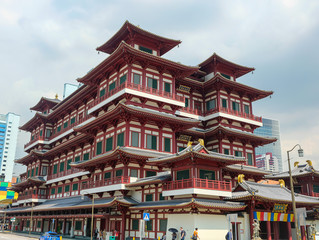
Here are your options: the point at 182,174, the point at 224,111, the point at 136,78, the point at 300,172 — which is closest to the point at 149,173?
the point at 182,174

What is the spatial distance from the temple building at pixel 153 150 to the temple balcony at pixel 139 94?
145 millimetres

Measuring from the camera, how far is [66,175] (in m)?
57.0

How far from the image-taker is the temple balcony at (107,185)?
38344 millimetres

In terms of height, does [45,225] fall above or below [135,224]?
below

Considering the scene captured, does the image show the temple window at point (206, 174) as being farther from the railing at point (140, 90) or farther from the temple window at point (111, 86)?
the temple window at point (111, 86)

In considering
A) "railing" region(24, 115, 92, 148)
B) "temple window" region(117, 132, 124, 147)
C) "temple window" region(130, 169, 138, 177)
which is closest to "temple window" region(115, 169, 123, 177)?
"temple window" region(130, 169, 138, 177)

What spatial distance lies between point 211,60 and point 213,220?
30.0 m

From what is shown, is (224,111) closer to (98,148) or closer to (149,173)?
(149,173)

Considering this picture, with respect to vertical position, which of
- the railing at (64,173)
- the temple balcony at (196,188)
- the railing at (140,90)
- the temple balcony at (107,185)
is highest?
the railing at (140,90)

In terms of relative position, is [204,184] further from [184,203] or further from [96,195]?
[96,195]

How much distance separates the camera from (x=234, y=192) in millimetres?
→ 35781

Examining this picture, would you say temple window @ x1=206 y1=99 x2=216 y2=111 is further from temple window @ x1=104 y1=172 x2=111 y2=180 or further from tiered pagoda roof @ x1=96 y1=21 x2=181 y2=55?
temple window @ x1=104 y1=172 x2=111 y2=180

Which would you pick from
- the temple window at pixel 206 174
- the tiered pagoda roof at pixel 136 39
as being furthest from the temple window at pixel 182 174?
the tiered pagoda roof at pixel 136 39

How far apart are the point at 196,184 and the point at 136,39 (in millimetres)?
25183
